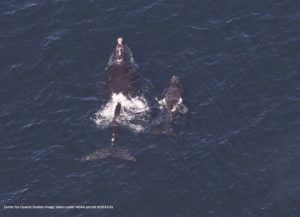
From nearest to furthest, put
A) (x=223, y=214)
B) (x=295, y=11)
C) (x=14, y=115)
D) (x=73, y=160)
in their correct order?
(x=223, y=214) < (x=73, y=160) < (x=14, y=115) < (x=295, y=11)

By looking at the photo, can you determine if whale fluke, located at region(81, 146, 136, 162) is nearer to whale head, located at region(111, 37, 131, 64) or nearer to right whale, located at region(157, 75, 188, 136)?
right whale, located at region(157, 75, 188, 136)

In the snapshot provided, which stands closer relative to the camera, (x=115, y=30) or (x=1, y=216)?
(x=1, y=216)

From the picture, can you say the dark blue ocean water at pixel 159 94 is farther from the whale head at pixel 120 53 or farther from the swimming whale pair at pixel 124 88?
the whale head at pixel 120 53

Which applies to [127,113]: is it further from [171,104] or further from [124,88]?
[171,104]

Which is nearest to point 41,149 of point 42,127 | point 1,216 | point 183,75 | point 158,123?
point 42,127

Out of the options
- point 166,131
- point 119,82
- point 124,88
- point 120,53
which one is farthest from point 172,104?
point 120,53

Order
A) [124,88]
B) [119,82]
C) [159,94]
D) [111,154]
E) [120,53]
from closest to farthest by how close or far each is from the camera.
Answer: [111,154], [159,94], [124,88], [119,82], [120,53]

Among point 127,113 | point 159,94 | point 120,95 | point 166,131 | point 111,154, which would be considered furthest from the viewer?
point 120,95

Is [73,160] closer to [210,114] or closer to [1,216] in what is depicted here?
[1,216]
